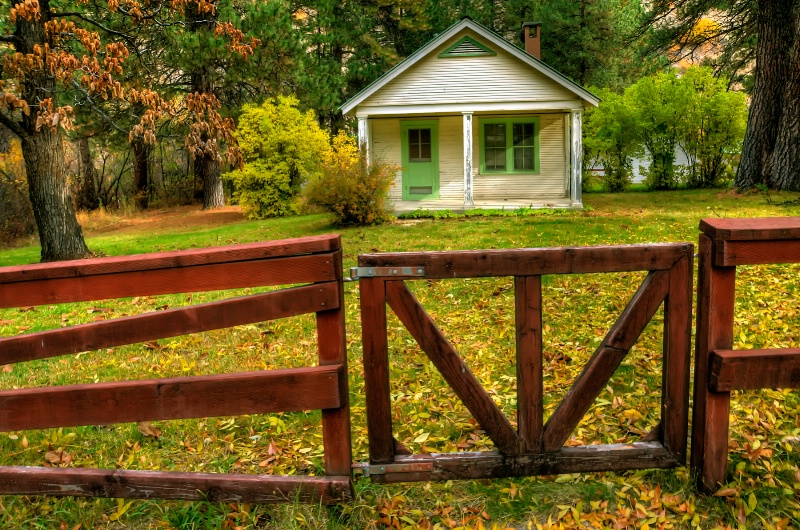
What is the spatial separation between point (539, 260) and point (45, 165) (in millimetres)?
11896

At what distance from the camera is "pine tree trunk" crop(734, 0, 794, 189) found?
57.8ft

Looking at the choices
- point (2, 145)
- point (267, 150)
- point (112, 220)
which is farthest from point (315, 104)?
point (2, 145)

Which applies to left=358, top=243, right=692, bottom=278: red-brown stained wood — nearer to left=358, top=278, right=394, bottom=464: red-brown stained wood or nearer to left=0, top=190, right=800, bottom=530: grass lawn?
left=358, top=278, right=394, bottom=464: red-brown stained wood

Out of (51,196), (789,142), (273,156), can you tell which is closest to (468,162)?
(273,156)

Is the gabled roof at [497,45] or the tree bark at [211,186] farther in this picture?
the tree bark at [211,186]

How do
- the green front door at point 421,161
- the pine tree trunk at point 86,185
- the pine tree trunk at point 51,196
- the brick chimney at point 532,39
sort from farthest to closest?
the pine tree trunk at point 86,185
the brick chimney at point 532,39
the green front door at point 421,161
the pine tree trunk at point 51,196

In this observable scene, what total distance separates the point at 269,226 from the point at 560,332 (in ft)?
41.2

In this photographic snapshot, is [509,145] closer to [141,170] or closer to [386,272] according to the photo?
[386,272]

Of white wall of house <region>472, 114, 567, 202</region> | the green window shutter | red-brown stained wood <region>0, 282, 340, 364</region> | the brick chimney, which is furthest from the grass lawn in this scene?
the brick chimney

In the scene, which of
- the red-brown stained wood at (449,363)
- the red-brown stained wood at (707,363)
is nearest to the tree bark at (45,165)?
the red-brown stained wood at (449,363)

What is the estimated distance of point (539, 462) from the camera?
3352 millimetres

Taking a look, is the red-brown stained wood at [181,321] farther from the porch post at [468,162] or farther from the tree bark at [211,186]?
the tree bark at [211,186]

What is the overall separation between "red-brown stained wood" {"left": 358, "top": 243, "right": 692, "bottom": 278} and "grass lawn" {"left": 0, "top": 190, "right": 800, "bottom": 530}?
1.15m

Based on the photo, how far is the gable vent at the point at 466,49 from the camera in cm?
1875
